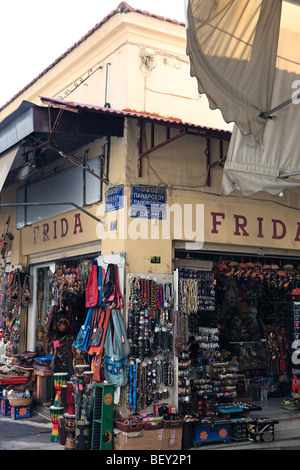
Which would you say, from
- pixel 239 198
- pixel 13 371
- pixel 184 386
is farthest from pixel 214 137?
pixel 13 371

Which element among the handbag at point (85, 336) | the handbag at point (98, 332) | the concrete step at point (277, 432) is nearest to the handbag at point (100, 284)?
the handbag at point (98, 332)

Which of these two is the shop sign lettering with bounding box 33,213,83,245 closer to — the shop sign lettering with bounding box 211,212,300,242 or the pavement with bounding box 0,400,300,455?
the shop sign lettering with bounding box 211,212,300,242

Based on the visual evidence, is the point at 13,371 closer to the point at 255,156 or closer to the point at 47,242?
the point at 47,242

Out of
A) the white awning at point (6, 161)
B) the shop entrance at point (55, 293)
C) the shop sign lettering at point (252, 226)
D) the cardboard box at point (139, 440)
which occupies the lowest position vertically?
the cardboard box at point (139, 440)

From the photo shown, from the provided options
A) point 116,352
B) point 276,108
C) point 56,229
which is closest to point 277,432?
point 116,352

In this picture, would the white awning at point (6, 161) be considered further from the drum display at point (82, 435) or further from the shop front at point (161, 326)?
the drum display at point (82, 435)

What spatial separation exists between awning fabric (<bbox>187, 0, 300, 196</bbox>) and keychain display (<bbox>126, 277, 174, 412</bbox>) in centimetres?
192

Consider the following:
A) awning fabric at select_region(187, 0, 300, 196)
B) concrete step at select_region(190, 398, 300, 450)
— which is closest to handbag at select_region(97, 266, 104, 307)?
awning fabric at select_region(187, 0, 300, 196)

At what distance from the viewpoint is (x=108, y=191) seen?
8359 millimetres

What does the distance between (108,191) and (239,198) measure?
7.53 ft

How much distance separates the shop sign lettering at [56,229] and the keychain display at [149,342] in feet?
6.62

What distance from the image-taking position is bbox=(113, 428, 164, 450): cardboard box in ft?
22.9

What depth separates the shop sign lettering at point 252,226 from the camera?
879cm

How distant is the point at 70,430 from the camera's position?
732 centimetres
